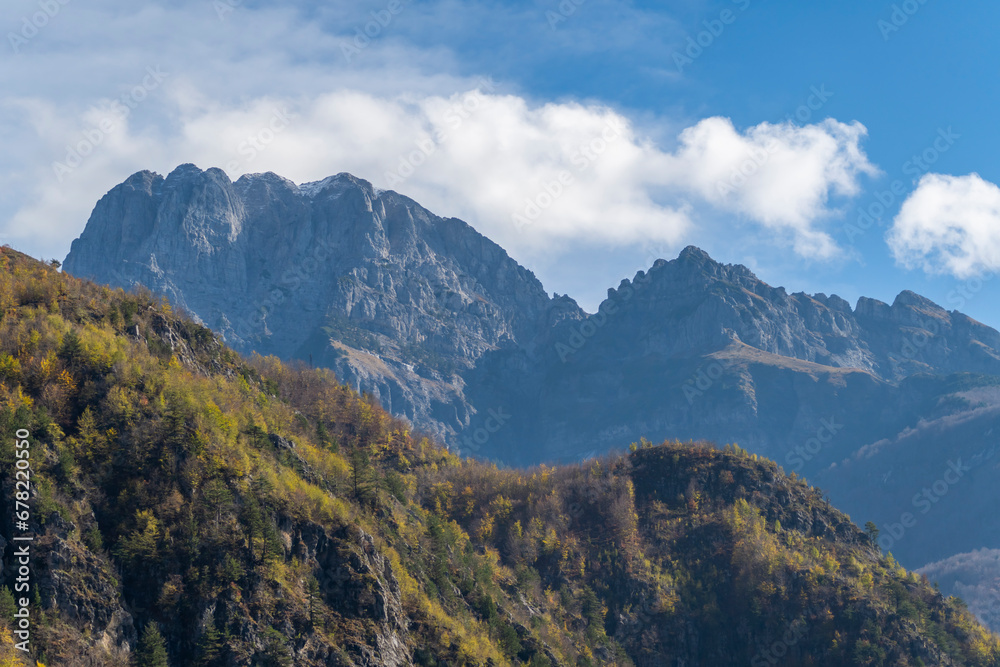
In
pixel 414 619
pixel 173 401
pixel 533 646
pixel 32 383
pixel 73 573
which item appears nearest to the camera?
pixel 73 573

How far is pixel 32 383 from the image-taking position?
365 ft

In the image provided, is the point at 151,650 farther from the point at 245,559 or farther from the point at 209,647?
the point at 245,559

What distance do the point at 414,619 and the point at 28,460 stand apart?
6190 centimetres

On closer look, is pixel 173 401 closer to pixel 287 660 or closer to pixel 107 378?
pixel 107 378

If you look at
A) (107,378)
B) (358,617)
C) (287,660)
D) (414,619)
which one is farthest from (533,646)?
(107,378)

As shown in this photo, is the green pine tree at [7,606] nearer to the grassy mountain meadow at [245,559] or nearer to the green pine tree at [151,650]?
the grassy mountain meadow at [245,559]

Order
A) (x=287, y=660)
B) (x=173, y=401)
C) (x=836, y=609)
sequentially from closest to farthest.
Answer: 1. (x=287, y=660)
2. (x=173, y=401)
3. (x=836, y=609)

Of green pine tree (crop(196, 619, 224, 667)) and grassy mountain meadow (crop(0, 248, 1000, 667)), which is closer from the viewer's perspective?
green pine tree (crop(196, 619, 224, 667))

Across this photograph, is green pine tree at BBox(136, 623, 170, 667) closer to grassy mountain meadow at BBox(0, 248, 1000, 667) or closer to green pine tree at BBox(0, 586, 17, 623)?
grassy mountain meadow at BBox(0, 248, 1000, 667)

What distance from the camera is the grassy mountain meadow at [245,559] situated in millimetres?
98938

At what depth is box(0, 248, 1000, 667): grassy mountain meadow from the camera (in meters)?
98.9

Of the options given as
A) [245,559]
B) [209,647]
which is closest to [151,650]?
[209,647]

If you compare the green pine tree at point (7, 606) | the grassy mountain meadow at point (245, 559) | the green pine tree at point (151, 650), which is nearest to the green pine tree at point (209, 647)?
the grassy mountain meadow at point (245, 559)

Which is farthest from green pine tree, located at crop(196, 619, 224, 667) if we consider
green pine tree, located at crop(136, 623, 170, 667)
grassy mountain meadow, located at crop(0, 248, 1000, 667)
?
green pine tree, located at crop(136, 623, 170, 667)
